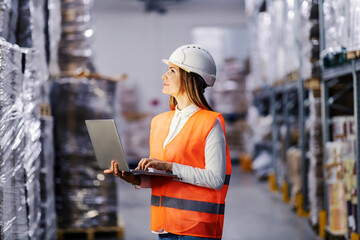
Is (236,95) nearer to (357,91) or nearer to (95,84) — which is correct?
(95,84)

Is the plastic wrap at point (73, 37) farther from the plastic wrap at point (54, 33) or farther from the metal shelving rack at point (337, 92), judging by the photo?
the metal shelving rack at point (337, 92)

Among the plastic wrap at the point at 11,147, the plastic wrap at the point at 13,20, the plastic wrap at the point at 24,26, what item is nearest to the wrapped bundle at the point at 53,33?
the plastic wrap at the point at 24,26

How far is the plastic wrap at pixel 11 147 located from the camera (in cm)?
249

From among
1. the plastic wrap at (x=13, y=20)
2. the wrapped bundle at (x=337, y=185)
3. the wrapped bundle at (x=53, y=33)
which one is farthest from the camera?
the wrapped bundle at (x=53, y=33)

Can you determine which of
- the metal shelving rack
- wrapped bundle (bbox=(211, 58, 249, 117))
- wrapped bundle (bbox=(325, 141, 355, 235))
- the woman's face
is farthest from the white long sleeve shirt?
wrapped bundle (bbox=(211, 58, 249, 117))

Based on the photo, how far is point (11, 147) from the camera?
8.62 feet

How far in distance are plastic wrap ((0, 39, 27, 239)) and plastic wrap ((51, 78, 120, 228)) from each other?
2.29 meters

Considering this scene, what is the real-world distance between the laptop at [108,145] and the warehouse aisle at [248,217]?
324 centimetres

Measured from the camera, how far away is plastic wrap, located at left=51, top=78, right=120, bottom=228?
5.16 meters

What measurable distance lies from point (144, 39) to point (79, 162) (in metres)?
9.02

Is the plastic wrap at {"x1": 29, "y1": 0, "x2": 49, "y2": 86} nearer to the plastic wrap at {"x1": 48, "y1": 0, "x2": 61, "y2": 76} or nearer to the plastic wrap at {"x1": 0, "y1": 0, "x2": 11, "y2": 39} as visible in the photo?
the plastic wrap at {"x1": 48, "y1": 0, "x2": 61, "y2": 76}

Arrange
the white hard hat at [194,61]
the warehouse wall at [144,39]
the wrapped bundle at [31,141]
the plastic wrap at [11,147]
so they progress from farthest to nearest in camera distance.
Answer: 1. the warehouse wall at [144,39]
2. the wrapped bundle at [31,141]
3. the plastic wrap at [11,147]
4. the white hard hat at [194,61]

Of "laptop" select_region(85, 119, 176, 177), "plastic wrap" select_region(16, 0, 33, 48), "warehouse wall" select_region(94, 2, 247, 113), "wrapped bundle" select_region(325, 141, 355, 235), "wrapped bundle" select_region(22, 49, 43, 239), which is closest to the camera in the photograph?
"laptop" select_region(85, 119, 176, 177)

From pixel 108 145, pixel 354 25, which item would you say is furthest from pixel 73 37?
pixel 108 145
